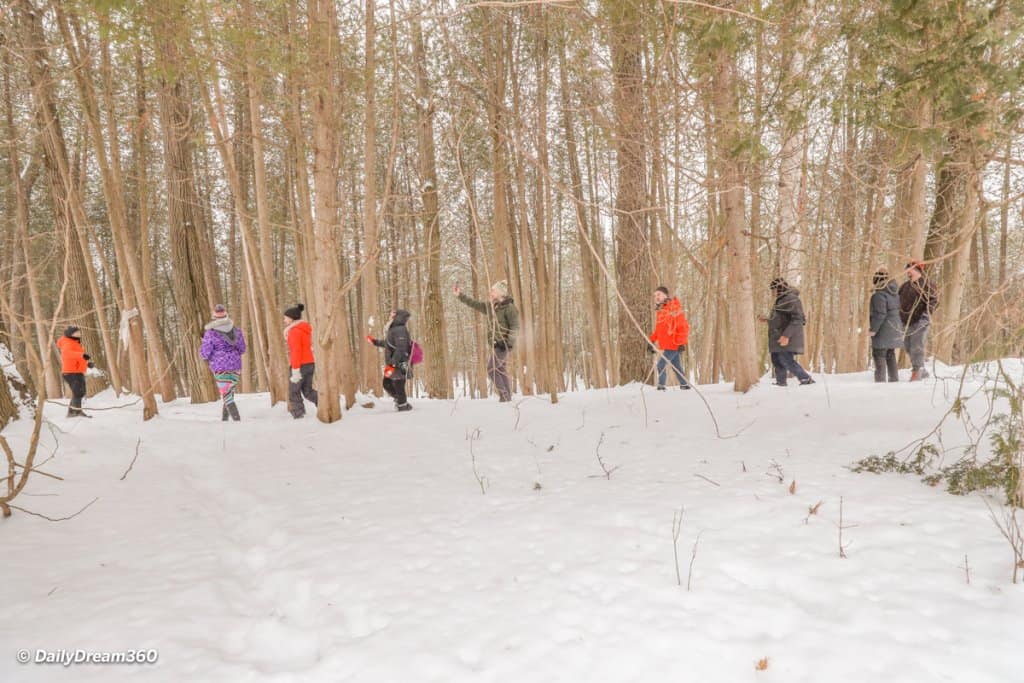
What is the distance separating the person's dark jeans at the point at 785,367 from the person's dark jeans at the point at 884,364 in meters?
0.86

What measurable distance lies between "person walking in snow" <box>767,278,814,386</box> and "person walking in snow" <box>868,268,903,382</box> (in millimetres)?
753

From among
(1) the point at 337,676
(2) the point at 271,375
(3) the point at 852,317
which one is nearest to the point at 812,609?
(1) the point at 337,676

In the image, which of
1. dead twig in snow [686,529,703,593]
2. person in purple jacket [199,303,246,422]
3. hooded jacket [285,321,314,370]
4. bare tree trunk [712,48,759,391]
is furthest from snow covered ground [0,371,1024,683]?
person in purple jacket [199,303,246,422]

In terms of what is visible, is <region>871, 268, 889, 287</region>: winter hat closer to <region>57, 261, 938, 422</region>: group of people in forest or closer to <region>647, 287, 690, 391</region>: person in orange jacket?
<region>57, 261, 938, 422</region>: group of people in forest

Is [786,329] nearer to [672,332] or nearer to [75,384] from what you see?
[672,332]

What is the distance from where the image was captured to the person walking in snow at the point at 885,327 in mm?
5879

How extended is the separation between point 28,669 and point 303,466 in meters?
2.49

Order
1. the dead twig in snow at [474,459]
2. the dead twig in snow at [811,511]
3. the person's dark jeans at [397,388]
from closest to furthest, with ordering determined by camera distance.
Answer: the dead twig in snow at [811,511]
the dead twig in snow at [474,459]
the person's dark jeans at [397,388]

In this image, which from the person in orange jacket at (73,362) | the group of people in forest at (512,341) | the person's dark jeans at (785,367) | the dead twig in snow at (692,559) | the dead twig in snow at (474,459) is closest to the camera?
the dead twig in snow at (692,559)

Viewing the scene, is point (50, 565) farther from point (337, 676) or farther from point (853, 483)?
point (853, 483)

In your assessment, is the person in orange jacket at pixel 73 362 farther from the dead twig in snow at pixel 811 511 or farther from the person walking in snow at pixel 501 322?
the dead twig in snow at pixel 811 511

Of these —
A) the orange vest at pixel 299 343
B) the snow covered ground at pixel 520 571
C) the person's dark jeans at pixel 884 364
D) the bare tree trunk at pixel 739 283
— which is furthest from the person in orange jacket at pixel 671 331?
the orange vest at pixel 299 343

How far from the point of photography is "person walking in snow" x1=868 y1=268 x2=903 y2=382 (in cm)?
588

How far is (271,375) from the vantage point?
709 centimetres
